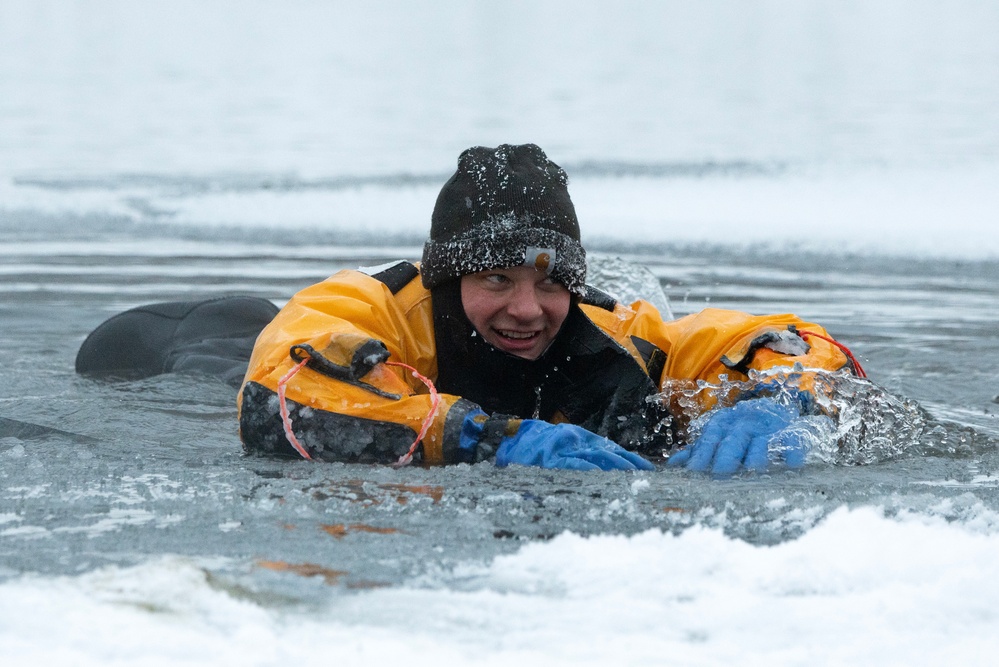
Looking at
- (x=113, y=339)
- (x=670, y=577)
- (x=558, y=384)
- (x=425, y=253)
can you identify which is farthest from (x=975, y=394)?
(x=113, y=339)

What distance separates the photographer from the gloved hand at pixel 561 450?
3.33m

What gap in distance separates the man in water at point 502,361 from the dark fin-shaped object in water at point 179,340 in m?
1.65

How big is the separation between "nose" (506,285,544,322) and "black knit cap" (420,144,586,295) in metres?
0.08

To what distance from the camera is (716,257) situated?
910cm

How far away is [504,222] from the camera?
11.9ft

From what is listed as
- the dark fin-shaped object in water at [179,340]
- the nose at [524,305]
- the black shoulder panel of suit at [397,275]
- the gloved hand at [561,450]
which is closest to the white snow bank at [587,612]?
the gloved hand at [561,450]

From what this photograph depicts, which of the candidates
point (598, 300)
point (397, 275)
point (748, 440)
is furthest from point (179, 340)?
point (748, 440)

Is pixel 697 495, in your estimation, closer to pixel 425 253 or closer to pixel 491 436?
pixel 491 436

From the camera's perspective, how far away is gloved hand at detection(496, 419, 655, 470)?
3.33 m

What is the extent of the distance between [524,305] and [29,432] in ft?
5.31

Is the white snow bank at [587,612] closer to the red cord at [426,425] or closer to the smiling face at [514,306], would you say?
the red cord at [426,425]

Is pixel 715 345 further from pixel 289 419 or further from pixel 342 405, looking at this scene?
pixel 289 419

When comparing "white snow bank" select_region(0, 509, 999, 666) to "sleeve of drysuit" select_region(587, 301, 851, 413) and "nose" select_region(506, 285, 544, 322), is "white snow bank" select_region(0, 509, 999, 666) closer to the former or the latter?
"nose" select_region(506, 285, 544, 322)

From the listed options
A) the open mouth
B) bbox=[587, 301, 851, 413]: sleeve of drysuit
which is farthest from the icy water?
the open mouth
